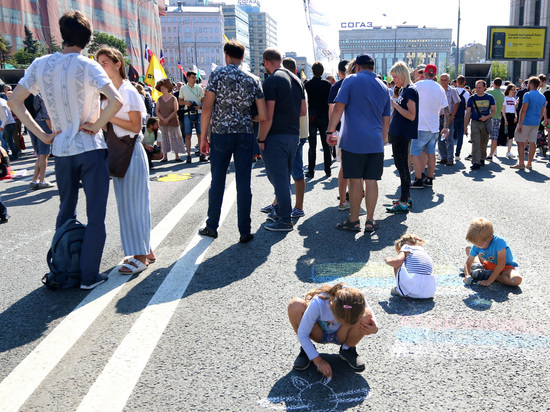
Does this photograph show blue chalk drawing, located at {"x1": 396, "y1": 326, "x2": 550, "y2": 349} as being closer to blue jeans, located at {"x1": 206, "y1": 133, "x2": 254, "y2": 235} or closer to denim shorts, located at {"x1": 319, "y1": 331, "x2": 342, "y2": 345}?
denim shorts, located at {"x1": 319, "y1": 331, "x2": 342, "y2": 345}

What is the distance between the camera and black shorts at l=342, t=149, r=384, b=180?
5.72 meters

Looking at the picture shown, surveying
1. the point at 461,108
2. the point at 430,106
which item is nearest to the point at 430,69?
the point at 430,106

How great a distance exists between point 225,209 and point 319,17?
38.8 ft

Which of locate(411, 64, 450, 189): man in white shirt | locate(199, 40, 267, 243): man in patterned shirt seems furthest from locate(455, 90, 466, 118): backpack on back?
locate(199, 40, 267, 243): man in patterned shirt

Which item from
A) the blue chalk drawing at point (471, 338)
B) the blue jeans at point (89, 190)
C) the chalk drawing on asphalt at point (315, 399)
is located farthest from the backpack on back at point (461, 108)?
the chalk drawing on asphalt at point (315, 399)

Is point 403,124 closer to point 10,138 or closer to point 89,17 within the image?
point 10,138

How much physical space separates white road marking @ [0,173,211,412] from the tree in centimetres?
6232

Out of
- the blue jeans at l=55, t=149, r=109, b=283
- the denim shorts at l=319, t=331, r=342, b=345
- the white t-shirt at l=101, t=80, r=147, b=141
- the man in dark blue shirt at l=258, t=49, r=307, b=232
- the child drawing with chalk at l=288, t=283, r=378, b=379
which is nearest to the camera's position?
the child drawing with chalk at l=288, t=283, r=378, b=379

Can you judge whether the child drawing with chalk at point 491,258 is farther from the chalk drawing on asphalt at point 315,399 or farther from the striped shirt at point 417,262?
the chalk drawing on asphalt at point 315,399

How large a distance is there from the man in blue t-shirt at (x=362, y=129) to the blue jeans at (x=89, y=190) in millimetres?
2685

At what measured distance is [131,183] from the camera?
4.41 metres

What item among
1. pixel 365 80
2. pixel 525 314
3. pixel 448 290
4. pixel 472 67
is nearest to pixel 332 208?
pixel 365 80

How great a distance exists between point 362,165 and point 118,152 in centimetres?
272

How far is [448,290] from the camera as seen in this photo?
3.92m
